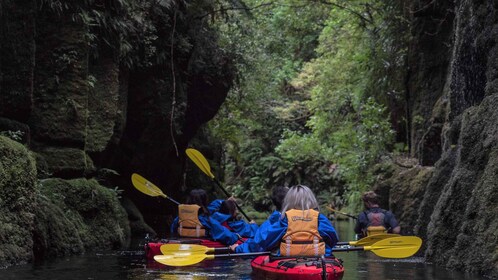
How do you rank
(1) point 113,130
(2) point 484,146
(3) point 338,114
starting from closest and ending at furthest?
(2) point 484,146 < (1) point 113,130 < (3) point 338,114

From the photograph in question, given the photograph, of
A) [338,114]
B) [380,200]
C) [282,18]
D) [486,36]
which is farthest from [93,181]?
[282,18]

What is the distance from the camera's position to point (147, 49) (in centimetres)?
1595

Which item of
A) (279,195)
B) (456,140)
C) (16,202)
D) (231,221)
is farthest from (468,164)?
(16,202)

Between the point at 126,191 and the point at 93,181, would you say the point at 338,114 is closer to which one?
the point at 126,191

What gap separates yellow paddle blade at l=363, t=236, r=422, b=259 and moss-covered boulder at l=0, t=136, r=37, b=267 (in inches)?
176

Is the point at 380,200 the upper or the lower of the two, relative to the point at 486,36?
lower

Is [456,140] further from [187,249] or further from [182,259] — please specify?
[182,259]

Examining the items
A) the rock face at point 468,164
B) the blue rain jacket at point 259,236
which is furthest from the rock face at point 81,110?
the rock face at point 468,164

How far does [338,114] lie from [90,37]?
15.4 metres

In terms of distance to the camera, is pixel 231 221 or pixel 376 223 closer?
pixel 376 223

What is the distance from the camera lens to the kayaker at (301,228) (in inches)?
262

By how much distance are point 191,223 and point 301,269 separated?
4.99 meters

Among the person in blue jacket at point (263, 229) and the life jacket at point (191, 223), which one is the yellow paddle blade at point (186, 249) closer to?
the person in blue jacket at point (263, 229)

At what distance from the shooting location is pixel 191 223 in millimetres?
11203
